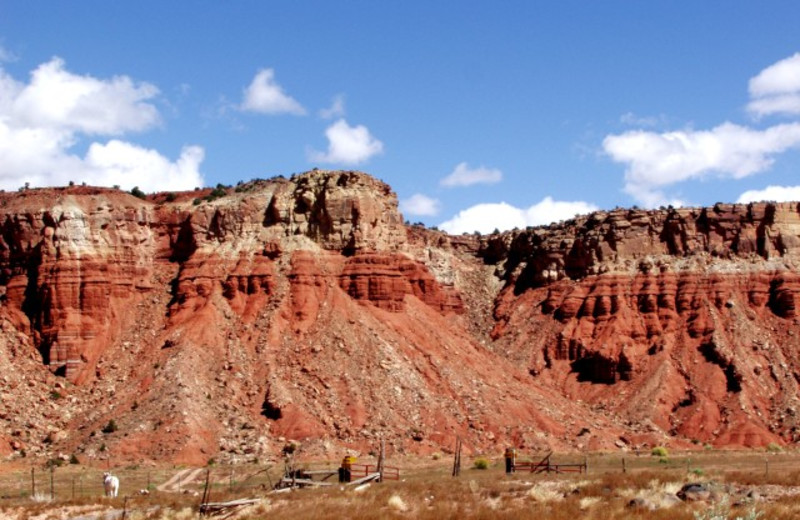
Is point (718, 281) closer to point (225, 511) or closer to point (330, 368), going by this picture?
point (330, 368)

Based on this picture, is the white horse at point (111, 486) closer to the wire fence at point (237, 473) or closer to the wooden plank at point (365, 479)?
the wire fence at point (237, 473)

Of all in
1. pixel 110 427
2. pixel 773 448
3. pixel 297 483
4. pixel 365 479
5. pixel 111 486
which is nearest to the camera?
pixel 111 486

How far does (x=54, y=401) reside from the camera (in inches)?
2798

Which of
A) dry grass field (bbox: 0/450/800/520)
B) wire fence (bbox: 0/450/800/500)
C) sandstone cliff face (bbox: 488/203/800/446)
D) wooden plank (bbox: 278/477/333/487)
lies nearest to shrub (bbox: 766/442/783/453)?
sandstone cliff face (bbox: 488/203/800/446)

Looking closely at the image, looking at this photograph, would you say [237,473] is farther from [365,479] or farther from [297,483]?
[365,479]

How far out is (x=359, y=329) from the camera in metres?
77.6

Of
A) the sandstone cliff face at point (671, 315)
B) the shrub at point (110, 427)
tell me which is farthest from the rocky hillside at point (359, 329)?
the shrub at point (110, 427)

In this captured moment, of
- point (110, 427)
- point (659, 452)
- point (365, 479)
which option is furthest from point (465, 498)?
point (659, 452)

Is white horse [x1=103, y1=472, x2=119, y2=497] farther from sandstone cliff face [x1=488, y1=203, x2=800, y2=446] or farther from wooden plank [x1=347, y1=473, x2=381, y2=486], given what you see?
sandstone cliff face [x1=488, y1=203, x2=800, y2=446]

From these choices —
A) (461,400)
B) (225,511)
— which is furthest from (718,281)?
(225,511)

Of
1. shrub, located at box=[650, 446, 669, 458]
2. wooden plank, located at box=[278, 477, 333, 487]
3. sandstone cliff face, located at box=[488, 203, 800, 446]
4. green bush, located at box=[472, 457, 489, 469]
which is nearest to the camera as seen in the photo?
wooden plank, located at box=[278, 477, 333, 487]

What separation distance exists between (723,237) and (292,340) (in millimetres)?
38587

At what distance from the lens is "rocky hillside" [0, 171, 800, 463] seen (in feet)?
227

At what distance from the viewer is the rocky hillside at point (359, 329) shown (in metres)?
69.3
